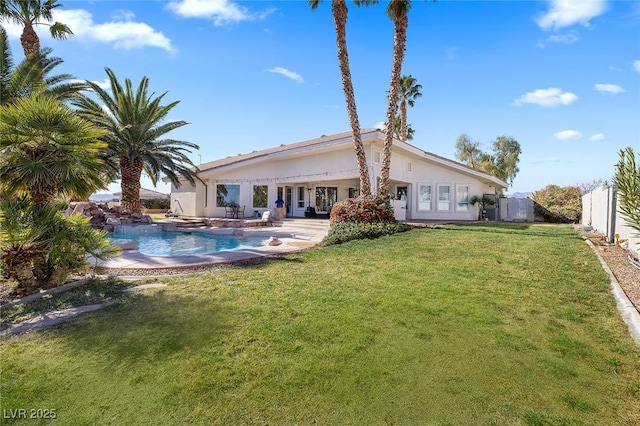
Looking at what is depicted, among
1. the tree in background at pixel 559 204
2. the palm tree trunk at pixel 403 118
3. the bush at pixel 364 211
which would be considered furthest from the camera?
the palm tree trunk at pixel 403 118

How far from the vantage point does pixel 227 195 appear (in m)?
27.2

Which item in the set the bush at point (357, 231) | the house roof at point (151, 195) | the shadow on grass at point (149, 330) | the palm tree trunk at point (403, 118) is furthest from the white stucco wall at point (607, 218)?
the house roof at point (151, 195)

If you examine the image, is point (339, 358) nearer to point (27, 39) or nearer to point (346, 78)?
point (346, 78)

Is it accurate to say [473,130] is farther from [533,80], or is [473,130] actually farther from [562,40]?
[562,40]

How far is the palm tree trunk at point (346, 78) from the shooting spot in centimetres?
1622

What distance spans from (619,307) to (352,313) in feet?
14.3

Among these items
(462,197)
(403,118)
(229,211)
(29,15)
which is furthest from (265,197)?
(29,15)

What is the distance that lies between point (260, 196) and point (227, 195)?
298cm

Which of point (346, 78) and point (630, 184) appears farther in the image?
point (346, 78)

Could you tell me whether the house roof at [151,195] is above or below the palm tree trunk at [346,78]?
below

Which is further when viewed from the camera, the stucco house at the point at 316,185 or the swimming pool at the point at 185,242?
the stucco house at the point at 316,185

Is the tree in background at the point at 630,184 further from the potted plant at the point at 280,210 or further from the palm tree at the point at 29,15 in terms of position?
the palm tree at the point at 29,15

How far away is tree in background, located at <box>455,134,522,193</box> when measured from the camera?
50969mm

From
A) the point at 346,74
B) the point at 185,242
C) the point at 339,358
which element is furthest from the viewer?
the point at 346,74
